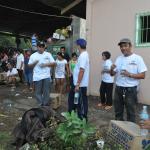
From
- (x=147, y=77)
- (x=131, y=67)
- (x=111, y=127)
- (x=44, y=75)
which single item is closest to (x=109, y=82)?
(x=147, y=77)

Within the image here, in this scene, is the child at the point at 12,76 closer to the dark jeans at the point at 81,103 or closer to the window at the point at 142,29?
the window at the point at 142,29

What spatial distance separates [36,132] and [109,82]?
4.80 meters

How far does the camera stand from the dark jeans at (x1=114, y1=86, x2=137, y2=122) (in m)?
6.95

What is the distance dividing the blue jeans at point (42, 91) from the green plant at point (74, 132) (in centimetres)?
371

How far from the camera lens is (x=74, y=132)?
5.38 metres

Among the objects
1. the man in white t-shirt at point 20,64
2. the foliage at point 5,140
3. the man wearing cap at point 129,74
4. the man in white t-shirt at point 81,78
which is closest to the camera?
the foliage at point 5,140

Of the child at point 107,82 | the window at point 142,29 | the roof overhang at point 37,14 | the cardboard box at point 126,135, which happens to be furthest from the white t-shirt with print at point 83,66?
the roof overhang at point 37,14

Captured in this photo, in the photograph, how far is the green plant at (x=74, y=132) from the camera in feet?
17.8

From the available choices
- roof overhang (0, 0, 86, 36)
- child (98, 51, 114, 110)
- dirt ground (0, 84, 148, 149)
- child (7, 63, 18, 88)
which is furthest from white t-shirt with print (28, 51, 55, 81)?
child (7, 63, 18, 88)

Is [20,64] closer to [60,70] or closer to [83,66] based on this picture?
[60,70]

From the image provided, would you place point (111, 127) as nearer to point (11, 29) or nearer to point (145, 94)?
point (145, 94)

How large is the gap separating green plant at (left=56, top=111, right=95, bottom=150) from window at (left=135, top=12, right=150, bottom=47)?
6.10 m

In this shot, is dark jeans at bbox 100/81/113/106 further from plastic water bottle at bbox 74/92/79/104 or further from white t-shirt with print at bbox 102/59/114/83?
plastic water bottle at bbox 74/92/79/104

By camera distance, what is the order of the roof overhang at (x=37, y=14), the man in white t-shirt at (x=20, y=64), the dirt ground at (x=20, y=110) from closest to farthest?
the dirt ground at (x=20, y=110)
the roof overhang at (x=37, y=14)
the man in white t-shirt at (x=20, y=64)
